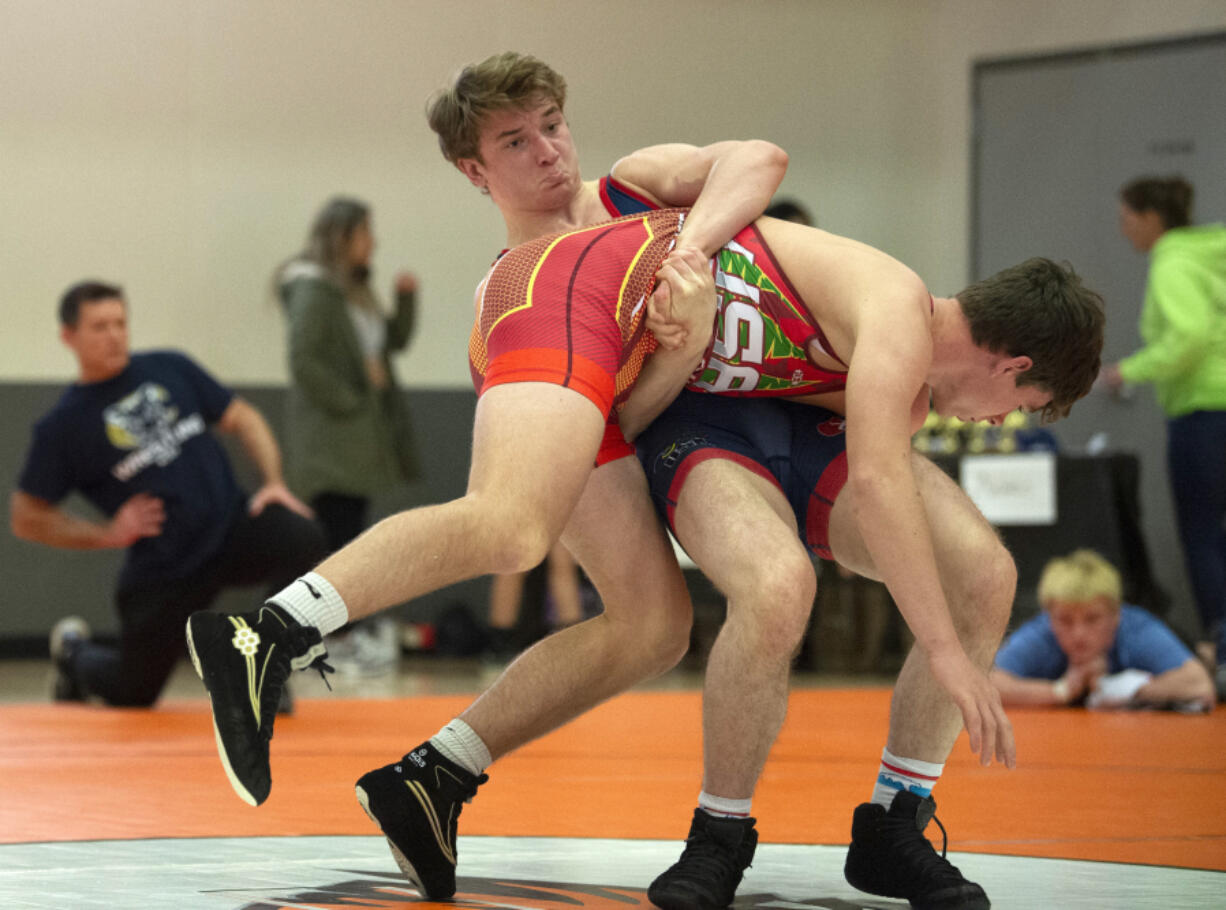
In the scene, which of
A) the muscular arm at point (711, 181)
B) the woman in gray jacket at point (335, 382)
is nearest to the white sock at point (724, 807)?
the muscular arm at point (711, 181)

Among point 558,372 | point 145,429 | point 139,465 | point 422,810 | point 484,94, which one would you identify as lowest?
point 422,810

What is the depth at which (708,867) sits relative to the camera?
6.90 ft

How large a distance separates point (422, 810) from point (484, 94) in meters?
1.05

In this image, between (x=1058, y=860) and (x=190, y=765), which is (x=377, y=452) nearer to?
(x=190, y=765)

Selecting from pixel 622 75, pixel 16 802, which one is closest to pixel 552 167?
pixel 16 802

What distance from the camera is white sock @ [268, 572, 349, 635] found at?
1919 millimetres

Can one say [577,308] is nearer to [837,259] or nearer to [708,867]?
[837,259]

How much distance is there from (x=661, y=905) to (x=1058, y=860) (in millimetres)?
745

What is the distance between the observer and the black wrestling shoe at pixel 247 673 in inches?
72.6

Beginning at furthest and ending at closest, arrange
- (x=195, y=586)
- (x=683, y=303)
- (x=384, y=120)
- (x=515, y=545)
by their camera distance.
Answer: (x=384, y=120), (x=195, y=586), (x=683, y=303), (x=515, y=545)

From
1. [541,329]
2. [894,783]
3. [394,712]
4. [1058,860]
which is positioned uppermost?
[541,329]

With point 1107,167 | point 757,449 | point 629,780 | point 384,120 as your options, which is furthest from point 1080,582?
point 384,120

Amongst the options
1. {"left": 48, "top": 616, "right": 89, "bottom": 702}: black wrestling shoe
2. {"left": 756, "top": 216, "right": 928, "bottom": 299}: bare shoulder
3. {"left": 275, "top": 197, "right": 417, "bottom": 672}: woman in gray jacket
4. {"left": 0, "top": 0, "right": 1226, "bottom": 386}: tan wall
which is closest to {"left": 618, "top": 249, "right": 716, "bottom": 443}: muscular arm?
{"left": 756, "top": 216, "right": 928, "bottom": 299}: bare shoulder

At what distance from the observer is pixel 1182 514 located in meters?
5.55
